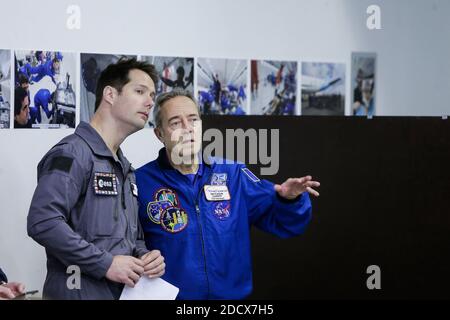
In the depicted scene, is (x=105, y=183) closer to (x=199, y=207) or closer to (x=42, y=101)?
(x=199, y=207)

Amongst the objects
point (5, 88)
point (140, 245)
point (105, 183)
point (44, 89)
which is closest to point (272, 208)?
point (140, 245)

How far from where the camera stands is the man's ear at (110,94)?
1692mm

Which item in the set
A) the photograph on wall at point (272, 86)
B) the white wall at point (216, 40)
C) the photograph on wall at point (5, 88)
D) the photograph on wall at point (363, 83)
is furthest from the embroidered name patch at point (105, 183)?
the photograph on wall at point (363, 83)

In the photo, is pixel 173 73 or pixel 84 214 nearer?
pixel 84 214

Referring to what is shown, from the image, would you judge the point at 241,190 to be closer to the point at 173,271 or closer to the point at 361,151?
the point at 173,271

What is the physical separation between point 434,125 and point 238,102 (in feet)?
2.75

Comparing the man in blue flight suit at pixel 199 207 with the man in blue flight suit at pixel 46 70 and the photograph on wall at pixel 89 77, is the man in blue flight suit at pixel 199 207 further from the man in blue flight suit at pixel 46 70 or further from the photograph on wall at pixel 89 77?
the man in blue flight suit at pixel 46 70

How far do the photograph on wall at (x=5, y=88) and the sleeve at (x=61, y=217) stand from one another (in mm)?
426

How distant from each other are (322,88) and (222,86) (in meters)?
0.41

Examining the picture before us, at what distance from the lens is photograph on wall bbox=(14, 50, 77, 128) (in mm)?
1812

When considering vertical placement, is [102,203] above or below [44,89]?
below

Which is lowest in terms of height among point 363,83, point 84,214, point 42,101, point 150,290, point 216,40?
point 150,290

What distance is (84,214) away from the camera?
4.91ft

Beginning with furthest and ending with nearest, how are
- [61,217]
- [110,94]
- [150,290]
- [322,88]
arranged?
[322,88]
[110,94]
[150,290]
[61,217]
